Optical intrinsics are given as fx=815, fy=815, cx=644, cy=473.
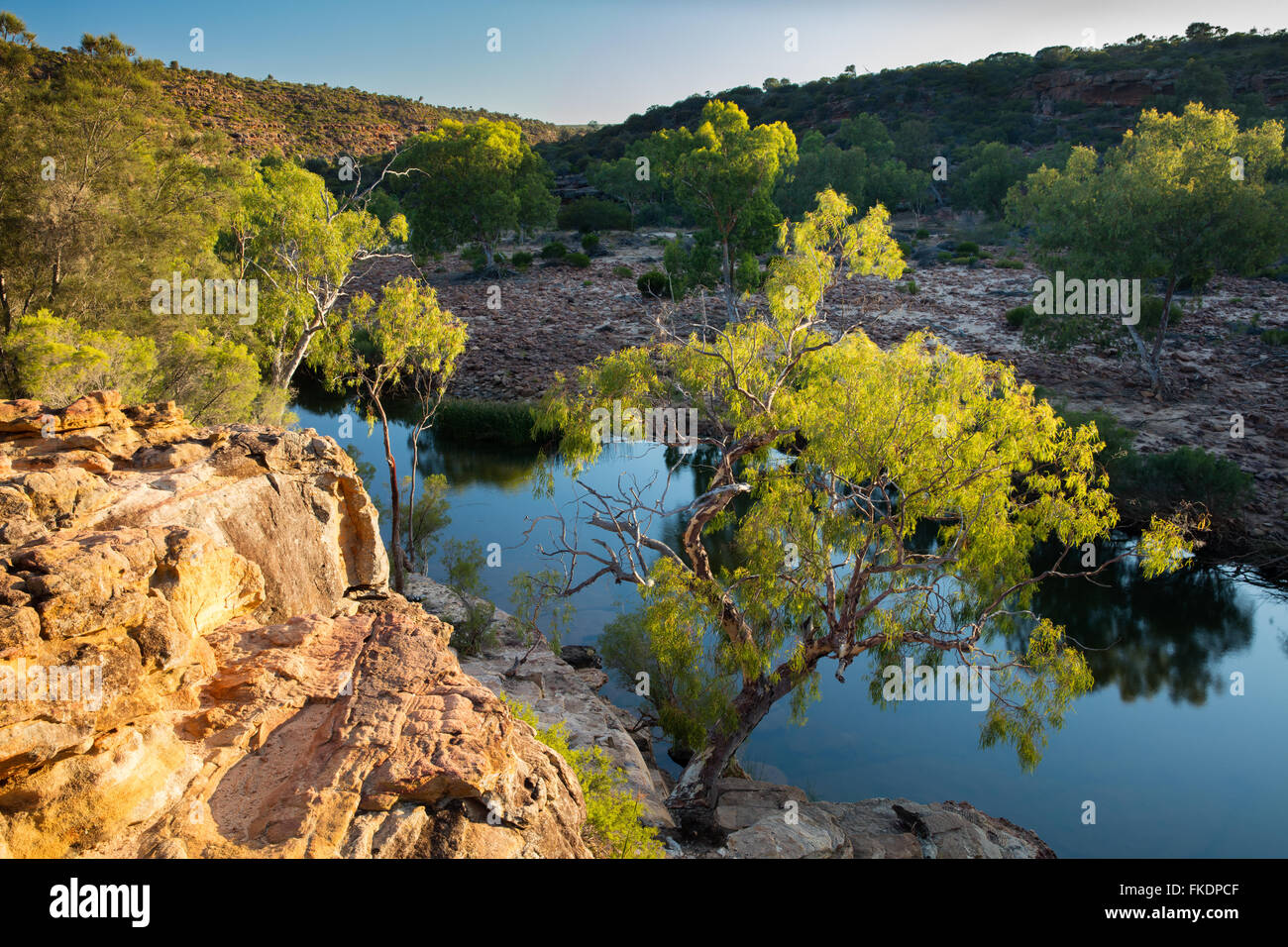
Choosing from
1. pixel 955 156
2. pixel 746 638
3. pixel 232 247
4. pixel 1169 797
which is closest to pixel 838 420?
pixel 746 638

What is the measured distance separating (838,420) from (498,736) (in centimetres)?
647

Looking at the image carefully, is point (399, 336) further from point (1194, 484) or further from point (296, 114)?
point (296, 114)

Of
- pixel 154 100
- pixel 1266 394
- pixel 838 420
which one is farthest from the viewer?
pixel 1266 394

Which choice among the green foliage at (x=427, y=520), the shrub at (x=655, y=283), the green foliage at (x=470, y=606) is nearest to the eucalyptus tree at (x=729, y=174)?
the shrub at (x=655, y=283)

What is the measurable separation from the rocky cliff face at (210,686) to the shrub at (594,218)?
54.8 metres

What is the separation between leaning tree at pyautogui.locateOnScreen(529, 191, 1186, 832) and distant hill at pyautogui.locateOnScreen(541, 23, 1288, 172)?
5892 centimetres

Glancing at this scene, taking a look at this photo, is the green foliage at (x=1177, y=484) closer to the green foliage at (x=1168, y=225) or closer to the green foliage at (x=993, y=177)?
the green foliage at (x=1168, y=225)

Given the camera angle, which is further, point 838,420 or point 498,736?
point 838,420

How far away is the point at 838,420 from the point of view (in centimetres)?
1068

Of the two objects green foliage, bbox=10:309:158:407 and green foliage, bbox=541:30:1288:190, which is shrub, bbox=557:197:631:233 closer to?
green foliage, bbox=541:30:1288:190

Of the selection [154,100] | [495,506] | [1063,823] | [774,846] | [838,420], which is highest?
[154,100]

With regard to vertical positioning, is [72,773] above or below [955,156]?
below
